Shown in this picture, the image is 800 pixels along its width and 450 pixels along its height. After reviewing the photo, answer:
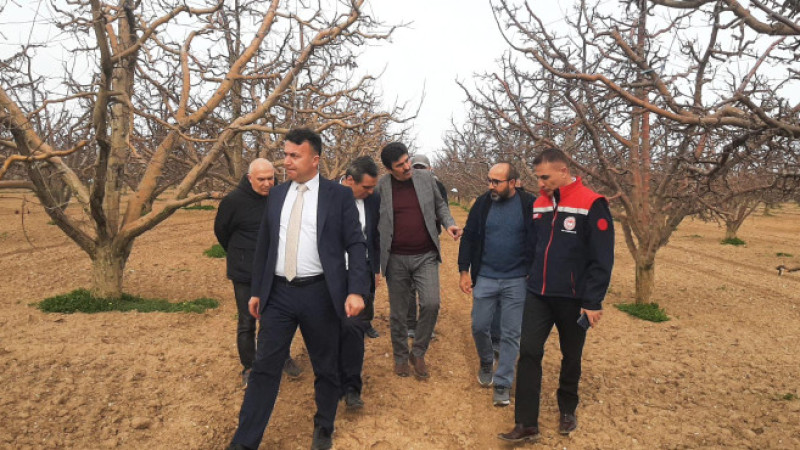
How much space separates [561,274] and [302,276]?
1792 millimetres

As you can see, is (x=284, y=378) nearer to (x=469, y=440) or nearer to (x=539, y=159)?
(x=469, y=440)

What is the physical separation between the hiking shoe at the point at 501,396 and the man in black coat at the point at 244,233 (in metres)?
2.14

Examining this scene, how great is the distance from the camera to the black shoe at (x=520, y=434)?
340 cm

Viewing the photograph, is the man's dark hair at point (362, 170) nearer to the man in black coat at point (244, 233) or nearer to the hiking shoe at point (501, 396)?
the man in black coat at point (244, 233)

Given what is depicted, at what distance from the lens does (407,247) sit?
14.9 feet

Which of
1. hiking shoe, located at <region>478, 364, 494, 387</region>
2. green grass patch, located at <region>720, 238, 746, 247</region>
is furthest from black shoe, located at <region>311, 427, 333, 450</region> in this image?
green grass patch, located at <region>720, 238, 746, 247</region>

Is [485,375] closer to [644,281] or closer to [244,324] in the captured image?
[244,324]

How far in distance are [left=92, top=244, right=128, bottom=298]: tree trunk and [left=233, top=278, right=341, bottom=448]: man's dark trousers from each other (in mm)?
4620

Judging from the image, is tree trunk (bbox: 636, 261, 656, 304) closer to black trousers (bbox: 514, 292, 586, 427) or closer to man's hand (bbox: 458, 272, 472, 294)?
man's hand (bbox: 458, 272, 472, 294)

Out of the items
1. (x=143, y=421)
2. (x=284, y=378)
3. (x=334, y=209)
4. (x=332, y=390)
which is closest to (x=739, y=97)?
(x=334, y=209)

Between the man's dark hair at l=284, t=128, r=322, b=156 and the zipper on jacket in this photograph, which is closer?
the man's dark hair at l=284, t=128, r=322, b=156

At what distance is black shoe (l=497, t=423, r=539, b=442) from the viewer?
3.40m

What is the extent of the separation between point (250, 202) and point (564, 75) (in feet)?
9.36

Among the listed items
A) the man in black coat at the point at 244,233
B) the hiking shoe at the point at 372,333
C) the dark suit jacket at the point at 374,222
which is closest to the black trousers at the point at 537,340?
the dark suit jacket at the point at 374,222
